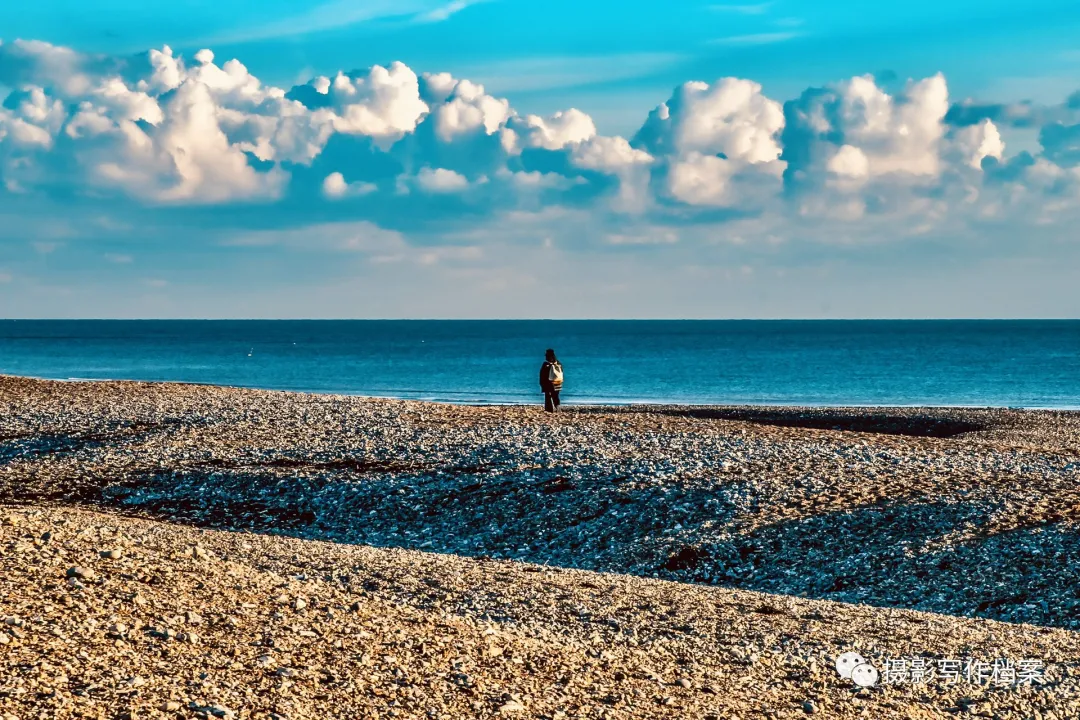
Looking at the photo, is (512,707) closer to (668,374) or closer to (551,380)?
(551,380)

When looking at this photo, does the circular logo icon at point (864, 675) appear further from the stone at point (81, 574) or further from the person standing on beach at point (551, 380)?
the person standing on beach at point (551, 380)

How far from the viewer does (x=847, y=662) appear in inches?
414

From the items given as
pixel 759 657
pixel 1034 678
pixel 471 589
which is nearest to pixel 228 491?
pixel 471 589

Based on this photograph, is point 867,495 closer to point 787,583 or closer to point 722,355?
point 787,583

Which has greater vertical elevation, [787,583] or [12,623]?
[12,623]

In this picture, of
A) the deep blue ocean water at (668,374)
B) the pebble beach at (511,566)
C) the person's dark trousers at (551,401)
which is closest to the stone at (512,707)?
the pebble beach at (511,566)

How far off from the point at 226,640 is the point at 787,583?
9489 millimetres

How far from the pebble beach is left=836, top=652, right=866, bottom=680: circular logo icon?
21cm

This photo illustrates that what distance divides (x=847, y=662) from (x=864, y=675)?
0.36 meters

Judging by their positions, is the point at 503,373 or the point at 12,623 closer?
the point at 12,623

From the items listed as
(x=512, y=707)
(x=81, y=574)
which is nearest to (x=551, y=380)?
(x=81, y=574)

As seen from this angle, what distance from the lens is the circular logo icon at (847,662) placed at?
33.5ft

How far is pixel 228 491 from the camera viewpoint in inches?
882

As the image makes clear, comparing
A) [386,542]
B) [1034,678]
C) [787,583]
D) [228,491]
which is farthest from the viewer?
[228,491]
